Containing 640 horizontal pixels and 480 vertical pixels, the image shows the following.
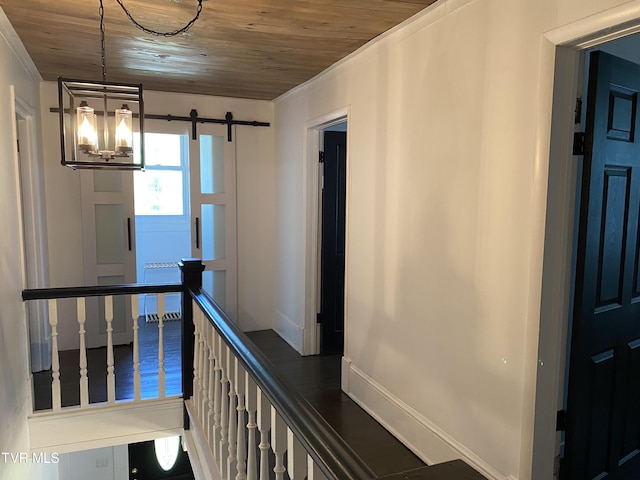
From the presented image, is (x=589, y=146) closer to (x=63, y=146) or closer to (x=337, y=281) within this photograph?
(x=63, y=146)

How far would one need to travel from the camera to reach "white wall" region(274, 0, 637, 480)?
76.7 inches

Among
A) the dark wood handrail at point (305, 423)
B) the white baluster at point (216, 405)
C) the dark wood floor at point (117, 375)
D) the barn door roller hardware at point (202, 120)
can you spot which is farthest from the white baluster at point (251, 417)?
the barn door roller hardware at point (202, 120)

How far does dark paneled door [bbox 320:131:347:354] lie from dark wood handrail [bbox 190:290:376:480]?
8.56ft

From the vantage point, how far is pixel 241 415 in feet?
5.84

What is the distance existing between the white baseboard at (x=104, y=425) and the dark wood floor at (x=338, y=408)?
91 centimetres

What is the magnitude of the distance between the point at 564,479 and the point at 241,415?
149 centimetres

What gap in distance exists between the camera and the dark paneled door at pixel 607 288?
1989 mm

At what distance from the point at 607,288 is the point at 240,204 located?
11.9 ft

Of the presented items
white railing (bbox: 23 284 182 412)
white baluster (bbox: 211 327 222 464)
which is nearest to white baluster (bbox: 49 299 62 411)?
white railing (bbox: 23 284 182 412)

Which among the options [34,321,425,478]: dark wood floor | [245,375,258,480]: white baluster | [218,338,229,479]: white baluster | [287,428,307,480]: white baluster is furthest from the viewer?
[34,321,425,478]: dark wood floor

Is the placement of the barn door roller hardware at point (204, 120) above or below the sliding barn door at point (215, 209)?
above

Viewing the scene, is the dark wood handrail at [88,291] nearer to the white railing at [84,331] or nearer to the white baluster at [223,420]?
A: the white railing at [84,331]

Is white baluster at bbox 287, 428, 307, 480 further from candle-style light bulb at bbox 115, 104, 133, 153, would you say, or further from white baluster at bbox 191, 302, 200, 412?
white baluster at bbox 191, 302, 200, 412
